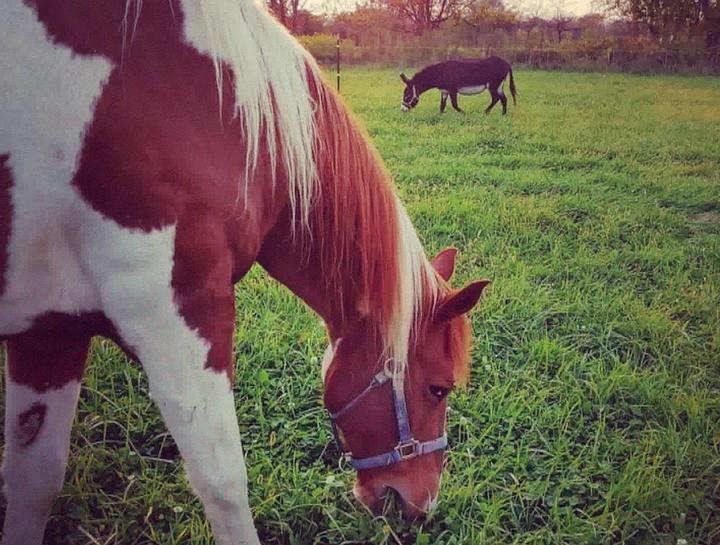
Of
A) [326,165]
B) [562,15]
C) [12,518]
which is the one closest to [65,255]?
[326,165]

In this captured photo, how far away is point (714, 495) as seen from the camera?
176 centimetres

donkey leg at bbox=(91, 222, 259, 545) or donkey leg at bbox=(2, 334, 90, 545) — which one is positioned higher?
donkey leg at bbox=(91, 222, 259, 545)

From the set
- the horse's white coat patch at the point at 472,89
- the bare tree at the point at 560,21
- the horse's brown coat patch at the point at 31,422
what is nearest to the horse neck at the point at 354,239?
the horse's brown coat patch at the point at 31,422

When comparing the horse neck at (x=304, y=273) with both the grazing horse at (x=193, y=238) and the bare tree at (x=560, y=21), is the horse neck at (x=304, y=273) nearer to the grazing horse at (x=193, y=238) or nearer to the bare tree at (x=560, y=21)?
the grazing horse at (x=193, y=238)

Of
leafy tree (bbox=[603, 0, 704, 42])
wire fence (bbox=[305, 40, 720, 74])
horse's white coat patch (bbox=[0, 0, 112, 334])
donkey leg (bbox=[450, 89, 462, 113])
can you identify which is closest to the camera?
horse's white coat patch (bbox=[0, 0, 112, 334])

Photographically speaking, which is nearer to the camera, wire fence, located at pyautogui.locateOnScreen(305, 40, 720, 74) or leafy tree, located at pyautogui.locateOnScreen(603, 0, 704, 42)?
leafy tree, located at pyautogui.locateOnScreen(603, 0, 704, 42)

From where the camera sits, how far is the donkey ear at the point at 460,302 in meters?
1.35

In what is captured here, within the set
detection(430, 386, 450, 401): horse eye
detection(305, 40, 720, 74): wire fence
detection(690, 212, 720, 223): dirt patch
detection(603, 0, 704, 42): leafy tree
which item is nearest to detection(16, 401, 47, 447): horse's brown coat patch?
detection(430, 386, 450, 401): horse eye

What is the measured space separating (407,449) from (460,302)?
1.33 feet

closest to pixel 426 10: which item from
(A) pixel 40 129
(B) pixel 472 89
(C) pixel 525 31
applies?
(C) pixel 525 31

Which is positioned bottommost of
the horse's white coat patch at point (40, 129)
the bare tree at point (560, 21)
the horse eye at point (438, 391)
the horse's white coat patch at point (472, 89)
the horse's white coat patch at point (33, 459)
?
the horse's white coat patch at point (33, 459)

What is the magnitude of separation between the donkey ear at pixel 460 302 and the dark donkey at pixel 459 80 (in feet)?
19.4

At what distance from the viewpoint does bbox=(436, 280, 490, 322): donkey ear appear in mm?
1348

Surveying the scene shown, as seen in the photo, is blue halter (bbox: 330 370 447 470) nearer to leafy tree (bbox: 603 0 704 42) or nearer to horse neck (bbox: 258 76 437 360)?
horse neck (bbox: 258 76 437 360)
